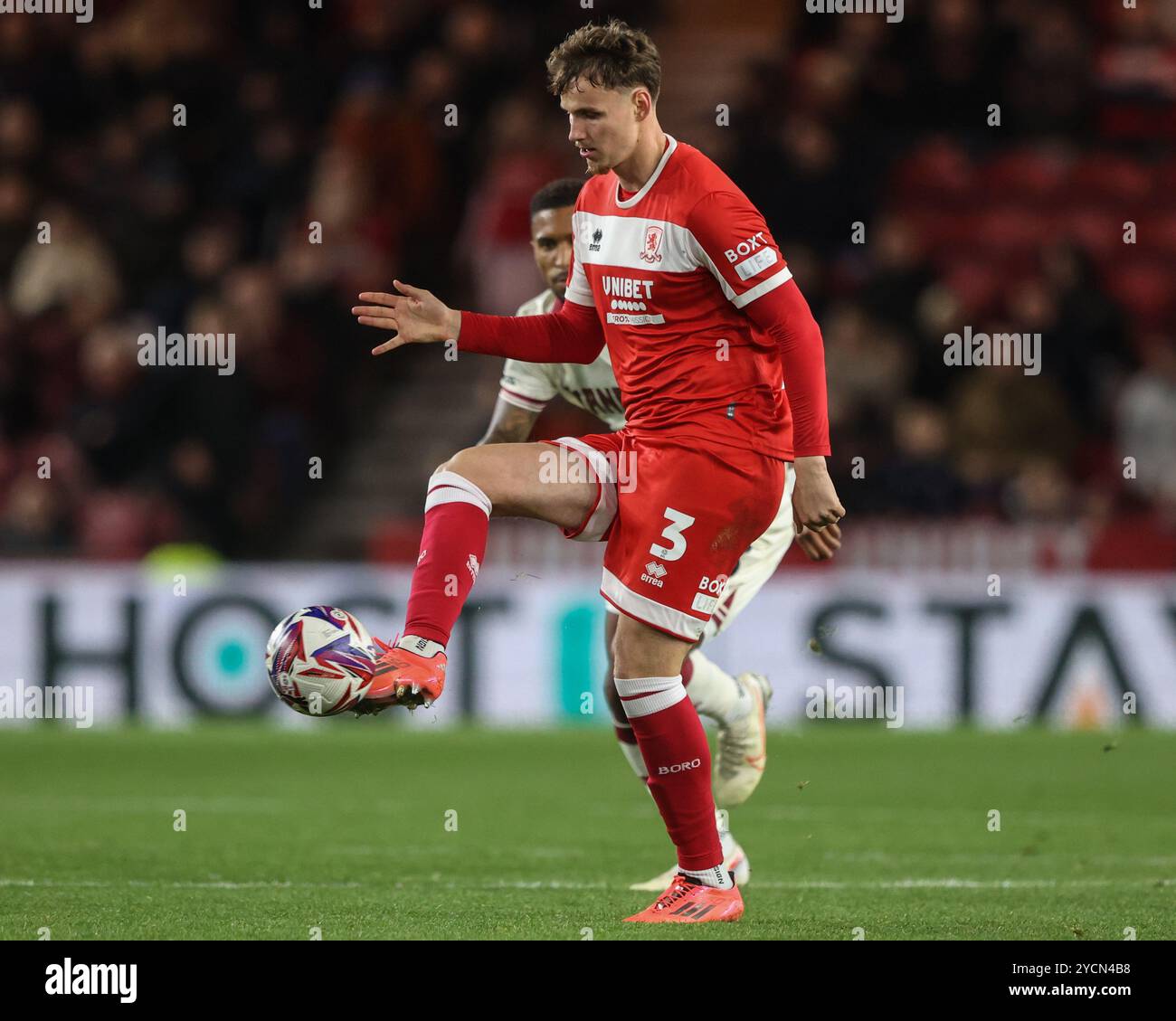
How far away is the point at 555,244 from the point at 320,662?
242cm

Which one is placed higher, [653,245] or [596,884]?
[653,245]

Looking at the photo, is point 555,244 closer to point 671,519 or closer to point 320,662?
point 671,519

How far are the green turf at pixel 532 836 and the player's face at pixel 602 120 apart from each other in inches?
80.3

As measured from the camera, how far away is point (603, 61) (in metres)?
5.24

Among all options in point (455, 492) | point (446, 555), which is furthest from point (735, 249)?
point (446, 555)

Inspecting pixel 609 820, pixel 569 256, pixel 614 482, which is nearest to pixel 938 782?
pixel 609 820

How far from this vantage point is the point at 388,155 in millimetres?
15406

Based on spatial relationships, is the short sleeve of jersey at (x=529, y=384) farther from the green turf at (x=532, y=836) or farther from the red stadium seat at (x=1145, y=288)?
the red stadium seat at (x=1145, y=288)

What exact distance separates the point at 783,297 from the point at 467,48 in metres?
10.9

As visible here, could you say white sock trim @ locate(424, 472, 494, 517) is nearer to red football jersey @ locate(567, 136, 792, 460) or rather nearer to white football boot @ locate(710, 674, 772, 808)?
red football jersey @ locate(567, 136, 792, 460)

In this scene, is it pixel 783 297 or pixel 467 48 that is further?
pixel 467 48

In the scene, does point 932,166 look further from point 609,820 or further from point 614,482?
point 614,482

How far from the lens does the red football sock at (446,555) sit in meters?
5.04

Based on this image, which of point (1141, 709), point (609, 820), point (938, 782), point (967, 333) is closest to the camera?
point (609, 820)
